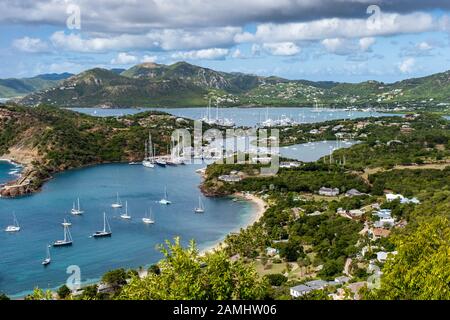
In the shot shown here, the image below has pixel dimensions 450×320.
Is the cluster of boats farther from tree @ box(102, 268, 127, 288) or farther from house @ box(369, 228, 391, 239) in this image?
house @ box(369, 228, 391, 239)

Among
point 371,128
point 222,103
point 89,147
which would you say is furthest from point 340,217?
point 222,103

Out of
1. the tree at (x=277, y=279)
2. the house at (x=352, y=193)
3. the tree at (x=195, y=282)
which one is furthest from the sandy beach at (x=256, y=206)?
the tree at (x=195, y=282)

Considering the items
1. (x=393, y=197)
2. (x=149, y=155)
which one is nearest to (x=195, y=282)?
(x=393, y=197)

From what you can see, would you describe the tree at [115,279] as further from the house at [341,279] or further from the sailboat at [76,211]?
the sailboat at [76,211]

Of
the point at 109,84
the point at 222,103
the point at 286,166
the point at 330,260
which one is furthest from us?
the point at 109,84
